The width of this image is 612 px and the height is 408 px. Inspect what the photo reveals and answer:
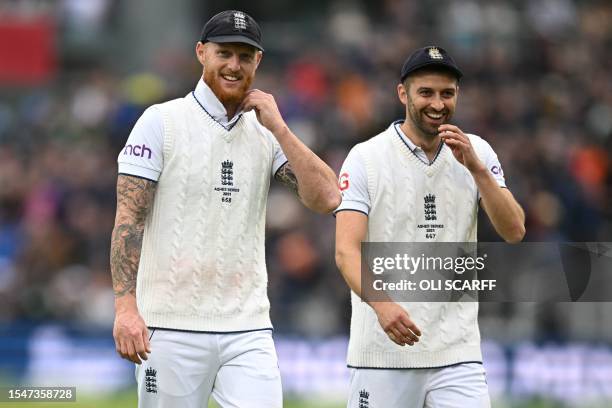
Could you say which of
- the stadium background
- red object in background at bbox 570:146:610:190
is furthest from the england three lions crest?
red object in background at bbox 570:146:610:190

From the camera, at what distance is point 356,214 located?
25.8 ft

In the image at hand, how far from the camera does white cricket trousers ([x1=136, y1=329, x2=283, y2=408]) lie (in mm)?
7324

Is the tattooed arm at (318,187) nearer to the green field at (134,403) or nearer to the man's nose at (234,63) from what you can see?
the man's nose at (234,63)

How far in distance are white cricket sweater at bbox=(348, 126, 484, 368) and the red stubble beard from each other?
2.88ft

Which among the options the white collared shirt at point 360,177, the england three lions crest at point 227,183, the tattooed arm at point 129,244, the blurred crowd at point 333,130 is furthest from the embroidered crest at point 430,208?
the blurred crowd at point 333,130

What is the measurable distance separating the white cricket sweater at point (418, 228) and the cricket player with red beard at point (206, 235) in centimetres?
53

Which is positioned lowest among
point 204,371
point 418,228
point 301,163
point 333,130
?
point 204,371

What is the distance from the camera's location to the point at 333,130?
17656mm

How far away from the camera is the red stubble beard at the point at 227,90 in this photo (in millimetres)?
7559

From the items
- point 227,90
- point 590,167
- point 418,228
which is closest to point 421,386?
point 418,228

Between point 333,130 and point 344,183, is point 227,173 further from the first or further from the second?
point 333,130

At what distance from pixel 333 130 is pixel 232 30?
403 inches

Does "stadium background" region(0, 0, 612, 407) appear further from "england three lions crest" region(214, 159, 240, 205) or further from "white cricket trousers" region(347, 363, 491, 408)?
"england three lions crest" region(214, 159, 240, 205)

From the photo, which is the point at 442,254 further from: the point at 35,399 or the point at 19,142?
the point at 19,142
